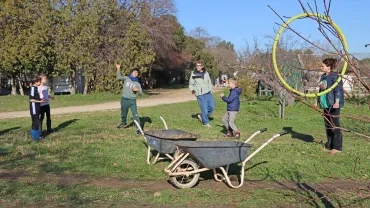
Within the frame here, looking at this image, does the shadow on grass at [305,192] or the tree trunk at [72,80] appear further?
the tree trunk at [72,80]

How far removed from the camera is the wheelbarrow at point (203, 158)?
5.59 metres

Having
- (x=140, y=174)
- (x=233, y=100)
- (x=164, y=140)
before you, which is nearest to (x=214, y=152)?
(x=164, y=140)

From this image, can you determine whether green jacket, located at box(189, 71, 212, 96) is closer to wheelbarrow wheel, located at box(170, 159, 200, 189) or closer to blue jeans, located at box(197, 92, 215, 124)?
blue jeans, located at box(197, 92, 215, 124)

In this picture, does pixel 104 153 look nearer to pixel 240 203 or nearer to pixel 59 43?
pixel 240 203

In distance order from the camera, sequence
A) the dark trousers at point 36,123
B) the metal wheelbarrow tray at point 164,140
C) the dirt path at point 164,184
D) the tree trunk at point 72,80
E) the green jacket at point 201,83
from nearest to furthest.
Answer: the dirt path at point 164,184
the metal wheelbarrow tray at point 164,140
the dark trousers at point 36,123
the green jacket at point 201,83
the tree trunk at point 72,80

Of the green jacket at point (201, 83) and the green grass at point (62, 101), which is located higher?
the green jacket at point (201, 83)

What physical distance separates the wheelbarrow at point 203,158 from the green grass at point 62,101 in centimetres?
1448

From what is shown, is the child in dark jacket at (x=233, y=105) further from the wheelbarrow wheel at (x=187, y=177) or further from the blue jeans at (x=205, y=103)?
the wheelbarrow wheel at (x=187, y=177)

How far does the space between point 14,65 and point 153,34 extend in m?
11.7

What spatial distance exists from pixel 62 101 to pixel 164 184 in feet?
55.9

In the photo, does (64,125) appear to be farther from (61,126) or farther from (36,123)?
(36,123)

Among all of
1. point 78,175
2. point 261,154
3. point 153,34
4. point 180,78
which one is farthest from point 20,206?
point 180,78

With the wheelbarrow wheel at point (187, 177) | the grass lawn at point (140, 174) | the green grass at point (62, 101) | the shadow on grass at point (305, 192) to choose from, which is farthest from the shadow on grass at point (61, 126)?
the green grass at point (62, 101)

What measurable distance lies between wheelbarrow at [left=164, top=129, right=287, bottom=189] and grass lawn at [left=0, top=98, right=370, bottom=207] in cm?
18
